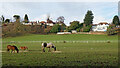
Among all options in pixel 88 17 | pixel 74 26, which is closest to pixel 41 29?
pixel 74 26

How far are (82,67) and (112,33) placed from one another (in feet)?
356

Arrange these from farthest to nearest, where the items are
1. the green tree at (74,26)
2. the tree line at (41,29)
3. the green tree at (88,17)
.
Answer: the green tree at (88,17), the green tree at (74,26), the tree line at (41,29)

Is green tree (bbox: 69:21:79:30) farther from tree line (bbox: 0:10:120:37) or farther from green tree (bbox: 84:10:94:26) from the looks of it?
green tree (bbox: 84:10:94:26)

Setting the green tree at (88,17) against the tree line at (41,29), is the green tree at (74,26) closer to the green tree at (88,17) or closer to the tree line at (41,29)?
the tree line at (41,29)

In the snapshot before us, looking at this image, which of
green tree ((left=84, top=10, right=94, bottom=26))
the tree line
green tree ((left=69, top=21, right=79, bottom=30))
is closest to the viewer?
the tree line

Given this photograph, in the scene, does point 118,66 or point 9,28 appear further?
point 9,28

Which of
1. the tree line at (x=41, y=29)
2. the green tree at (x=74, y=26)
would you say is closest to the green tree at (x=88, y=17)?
the tree line at (x=41, y=29)

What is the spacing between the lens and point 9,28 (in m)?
135

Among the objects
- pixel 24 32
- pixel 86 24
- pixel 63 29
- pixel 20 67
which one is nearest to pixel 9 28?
pixel 24 32

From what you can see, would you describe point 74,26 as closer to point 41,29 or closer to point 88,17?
point 88,17

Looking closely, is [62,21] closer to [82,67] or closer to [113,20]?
[113,20]

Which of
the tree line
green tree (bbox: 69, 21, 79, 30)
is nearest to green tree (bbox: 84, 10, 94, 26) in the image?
the tree line

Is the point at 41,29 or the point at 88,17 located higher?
the point at 88,17

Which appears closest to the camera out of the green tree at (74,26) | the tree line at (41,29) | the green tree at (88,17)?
the tree line at (41,29)
